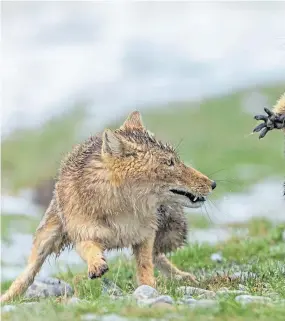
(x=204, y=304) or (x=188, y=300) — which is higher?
(x=188, y=300)

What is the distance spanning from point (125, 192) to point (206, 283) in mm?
1629

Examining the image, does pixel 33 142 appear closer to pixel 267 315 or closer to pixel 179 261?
pixel 179 261

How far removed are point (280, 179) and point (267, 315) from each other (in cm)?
2803

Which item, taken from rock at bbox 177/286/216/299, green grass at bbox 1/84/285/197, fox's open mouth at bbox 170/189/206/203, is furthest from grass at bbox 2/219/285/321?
green grass at bbox 1/84/285/197

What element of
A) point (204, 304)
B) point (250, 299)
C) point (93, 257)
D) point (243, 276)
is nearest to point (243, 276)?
point (243, 276)

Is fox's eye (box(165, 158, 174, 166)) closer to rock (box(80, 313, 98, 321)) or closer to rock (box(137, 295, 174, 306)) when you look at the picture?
rock (box(137, 295, 174, 306))

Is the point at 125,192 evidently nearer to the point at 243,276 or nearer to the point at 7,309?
the point at 243,276

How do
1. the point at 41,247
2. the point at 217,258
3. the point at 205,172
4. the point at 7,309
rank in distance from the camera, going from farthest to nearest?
the point at 205,172, the point at 217,258, the point at 41,247, the point at 7,309

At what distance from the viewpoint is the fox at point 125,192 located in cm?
964

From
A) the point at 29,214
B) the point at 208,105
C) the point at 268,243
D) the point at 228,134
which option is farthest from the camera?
the point at 208,105

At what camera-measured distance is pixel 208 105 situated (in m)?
52.4

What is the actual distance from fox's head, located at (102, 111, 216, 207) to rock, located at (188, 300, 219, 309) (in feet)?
7.35

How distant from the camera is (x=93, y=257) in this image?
9.34 meters

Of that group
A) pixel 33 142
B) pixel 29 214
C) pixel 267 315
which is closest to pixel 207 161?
pixel 29 214
